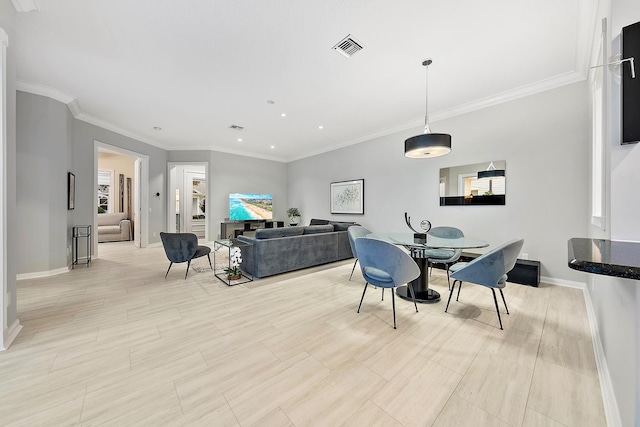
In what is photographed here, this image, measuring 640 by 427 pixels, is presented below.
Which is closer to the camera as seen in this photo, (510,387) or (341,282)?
A: (510,387)

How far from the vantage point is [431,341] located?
201 cm

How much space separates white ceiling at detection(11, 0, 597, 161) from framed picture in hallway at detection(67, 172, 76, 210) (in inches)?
47.7

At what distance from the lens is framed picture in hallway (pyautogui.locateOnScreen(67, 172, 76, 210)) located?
409 centimetres

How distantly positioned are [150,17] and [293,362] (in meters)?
3.26

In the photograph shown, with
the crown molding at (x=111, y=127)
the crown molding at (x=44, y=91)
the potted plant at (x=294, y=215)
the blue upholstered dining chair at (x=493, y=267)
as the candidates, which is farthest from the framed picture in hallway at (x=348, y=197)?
the crown molding at (x=44, y=91)

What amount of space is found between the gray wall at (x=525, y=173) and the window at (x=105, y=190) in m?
9.66

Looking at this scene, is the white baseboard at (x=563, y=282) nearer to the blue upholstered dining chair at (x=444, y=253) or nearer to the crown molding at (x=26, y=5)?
the blue upholstered dining chair at (x=444, y=253)

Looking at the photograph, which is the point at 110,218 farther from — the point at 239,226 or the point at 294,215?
the point at 294,215

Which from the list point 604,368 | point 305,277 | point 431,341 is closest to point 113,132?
point 305,277

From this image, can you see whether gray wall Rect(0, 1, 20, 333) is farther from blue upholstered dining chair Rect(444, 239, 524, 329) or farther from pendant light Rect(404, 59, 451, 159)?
blue upholstered dining chair Rect(444, 239, 524, 329)

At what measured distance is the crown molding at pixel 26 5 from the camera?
2.06 metres

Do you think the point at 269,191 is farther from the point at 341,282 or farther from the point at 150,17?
the point at 150,17

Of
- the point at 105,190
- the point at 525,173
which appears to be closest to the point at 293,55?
the point at 525,173

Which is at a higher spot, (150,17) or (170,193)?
(150,17)
